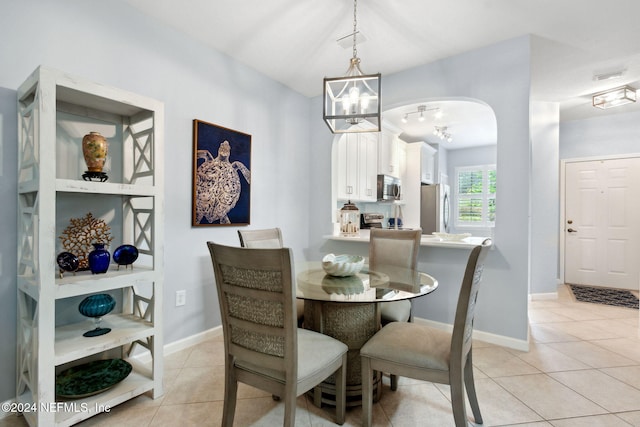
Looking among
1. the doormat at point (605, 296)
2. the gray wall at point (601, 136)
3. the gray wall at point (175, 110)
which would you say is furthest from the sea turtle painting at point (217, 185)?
the gray wall at point (601, 136)

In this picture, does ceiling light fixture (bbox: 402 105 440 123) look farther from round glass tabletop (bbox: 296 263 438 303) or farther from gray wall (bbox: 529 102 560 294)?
round glass tabletop (bbox: 296 263 438 303)

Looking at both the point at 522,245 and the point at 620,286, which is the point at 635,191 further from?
the point at 522,245

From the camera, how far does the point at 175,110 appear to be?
8.18 feet

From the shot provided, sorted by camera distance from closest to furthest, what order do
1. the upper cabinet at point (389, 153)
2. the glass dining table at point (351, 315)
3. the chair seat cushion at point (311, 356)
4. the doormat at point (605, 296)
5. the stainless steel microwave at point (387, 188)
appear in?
the chair seat cushion at point (311, 356)
the glass dining table at point (351, 315)
the doormat at point (605, 296)
the stainless steel microwave at point (387, 188)
the upper cabinet at point (389, 153)

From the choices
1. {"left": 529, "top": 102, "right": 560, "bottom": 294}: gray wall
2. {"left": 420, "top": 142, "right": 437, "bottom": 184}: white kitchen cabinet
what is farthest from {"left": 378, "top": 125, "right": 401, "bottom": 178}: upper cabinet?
{"left": 529, "top": 102, "right": 560, "bottom": 294}: gray wall

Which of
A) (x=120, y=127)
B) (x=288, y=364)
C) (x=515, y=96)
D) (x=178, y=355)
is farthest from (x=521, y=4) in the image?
(x=178, y=355)

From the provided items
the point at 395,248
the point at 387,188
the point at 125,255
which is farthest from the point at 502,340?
the point at 125,255

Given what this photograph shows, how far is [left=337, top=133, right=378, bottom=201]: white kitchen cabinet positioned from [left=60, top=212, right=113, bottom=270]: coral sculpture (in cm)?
256

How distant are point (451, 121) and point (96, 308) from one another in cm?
502

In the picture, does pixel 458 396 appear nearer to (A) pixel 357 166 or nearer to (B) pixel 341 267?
(B) pixel 341 267

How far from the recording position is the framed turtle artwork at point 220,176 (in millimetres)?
2645

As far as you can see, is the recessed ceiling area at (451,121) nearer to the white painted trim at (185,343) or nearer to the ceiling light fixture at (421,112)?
the ceiling light fixture at (421,112)

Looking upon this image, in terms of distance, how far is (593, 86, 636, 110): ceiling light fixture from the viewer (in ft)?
11.6

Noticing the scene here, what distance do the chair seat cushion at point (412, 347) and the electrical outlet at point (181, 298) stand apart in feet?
5.53
